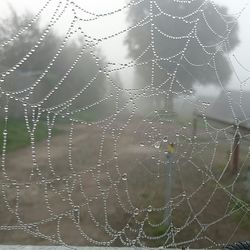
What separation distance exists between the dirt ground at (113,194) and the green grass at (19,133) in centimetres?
5

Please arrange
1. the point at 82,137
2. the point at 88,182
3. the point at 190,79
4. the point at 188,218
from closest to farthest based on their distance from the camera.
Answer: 1. the point at 82,137
2. the point at 190,79
3. the point at 88,182
4. the point at 188,218

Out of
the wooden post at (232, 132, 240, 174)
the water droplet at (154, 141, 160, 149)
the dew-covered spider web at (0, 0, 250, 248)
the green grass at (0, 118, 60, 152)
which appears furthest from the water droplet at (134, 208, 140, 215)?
the green grass at (0, 118, 60, 152)

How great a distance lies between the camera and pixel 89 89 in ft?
5.92

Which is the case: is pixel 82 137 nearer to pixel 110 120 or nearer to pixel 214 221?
pixel 110 120

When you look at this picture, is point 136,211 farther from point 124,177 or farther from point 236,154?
point 236,154

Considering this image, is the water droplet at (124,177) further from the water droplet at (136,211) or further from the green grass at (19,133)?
the green grass at (19,133)

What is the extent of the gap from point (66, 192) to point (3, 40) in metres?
0.97

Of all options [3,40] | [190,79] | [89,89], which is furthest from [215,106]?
[3,40]

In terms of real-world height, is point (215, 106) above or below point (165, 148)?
above

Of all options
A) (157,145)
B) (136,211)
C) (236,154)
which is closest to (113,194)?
(136,211)

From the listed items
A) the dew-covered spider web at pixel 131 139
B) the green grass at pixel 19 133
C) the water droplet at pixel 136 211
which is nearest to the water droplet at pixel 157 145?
the dew-covered spider web at pixel 131 139

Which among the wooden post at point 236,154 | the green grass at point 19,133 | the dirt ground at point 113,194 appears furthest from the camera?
the wooden post at point 236,154

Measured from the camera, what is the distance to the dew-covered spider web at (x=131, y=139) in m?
1.75

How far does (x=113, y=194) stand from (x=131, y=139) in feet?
1.28
